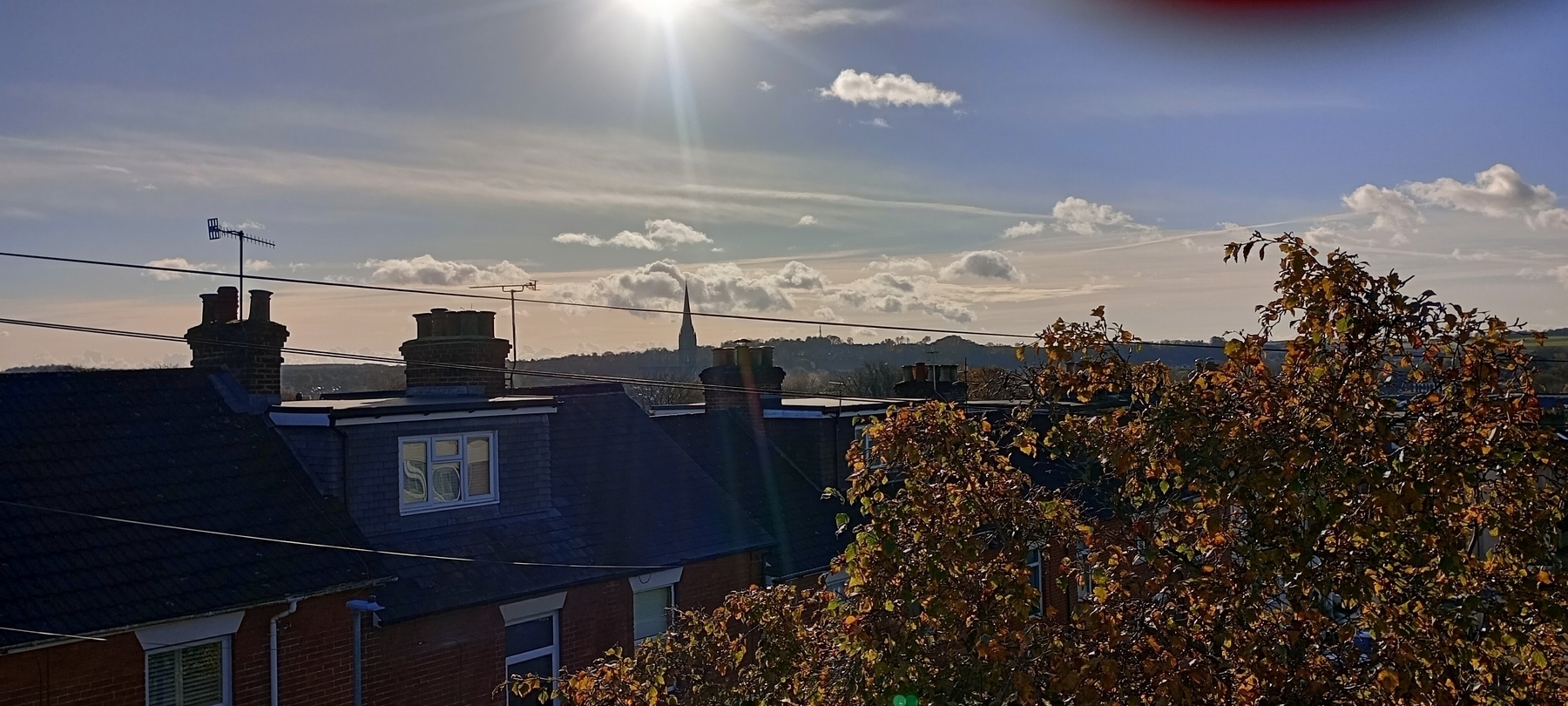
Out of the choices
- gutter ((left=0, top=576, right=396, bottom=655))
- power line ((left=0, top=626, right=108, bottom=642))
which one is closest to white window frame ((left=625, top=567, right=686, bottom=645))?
gutter ((left=0, top=576, right=396, bottom=655))

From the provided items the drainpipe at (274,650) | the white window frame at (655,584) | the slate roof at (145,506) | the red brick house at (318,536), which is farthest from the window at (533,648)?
the drainpipe at (274,650)

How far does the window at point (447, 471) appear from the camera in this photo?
50.4ft

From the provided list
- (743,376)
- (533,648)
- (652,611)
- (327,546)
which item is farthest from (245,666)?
(743,376)

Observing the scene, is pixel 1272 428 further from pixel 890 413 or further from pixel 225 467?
pixel 225 467

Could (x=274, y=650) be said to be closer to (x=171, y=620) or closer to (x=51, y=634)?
(x=171, y=620)

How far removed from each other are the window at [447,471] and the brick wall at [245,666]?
7.43ft

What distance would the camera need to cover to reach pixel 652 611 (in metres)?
17.1

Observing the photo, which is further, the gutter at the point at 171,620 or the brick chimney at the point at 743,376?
the brick chimney at the point at 743,376

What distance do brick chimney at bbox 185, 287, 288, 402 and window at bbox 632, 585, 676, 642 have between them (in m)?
5.94

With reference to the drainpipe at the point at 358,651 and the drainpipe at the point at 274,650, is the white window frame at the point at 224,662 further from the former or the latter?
the drainpipe at the point at 358,651

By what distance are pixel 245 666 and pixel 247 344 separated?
495cm

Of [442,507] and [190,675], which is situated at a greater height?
[442,507]

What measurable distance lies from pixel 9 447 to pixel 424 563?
4.80 meters

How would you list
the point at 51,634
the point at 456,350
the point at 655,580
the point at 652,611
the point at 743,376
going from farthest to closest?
1. the point at 743,376
2. the point at 456,350
3. the point at 652,611
4. the point at 655,580
5. the point at 51,634
